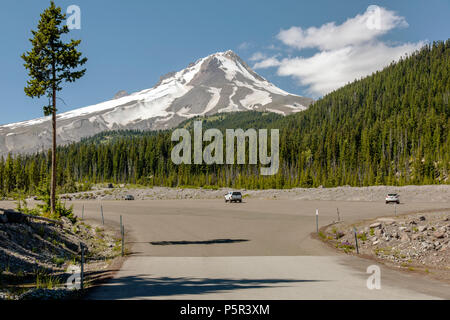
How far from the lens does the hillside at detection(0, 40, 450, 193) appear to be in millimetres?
109625

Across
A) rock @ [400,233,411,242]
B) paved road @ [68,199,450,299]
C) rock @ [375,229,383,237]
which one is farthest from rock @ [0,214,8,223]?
rock @ [400,233,411,242]

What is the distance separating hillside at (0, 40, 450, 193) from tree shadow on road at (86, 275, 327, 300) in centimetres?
9327

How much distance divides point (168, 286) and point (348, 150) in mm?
121476

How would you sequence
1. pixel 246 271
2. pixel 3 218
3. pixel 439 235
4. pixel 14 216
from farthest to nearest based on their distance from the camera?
pixel 439 235 → pixel 14 216 → pixel 3 218 → pixel 246 271

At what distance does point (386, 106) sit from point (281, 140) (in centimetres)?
5345

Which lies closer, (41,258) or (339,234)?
(41,258)

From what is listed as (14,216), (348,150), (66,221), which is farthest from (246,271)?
(348,150)

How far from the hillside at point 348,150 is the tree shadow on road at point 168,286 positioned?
93.3m

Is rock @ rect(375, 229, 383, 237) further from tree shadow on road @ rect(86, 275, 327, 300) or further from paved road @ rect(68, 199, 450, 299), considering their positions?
tree shadow on road @ rect(86, 275, 327, 300)

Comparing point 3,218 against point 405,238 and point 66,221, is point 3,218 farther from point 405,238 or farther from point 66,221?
point 405,238

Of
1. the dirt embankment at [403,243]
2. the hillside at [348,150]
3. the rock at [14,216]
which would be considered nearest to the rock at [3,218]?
the rock at [14,216]

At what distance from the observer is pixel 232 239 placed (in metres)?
21.9

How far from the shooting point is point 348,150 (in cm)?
12294
